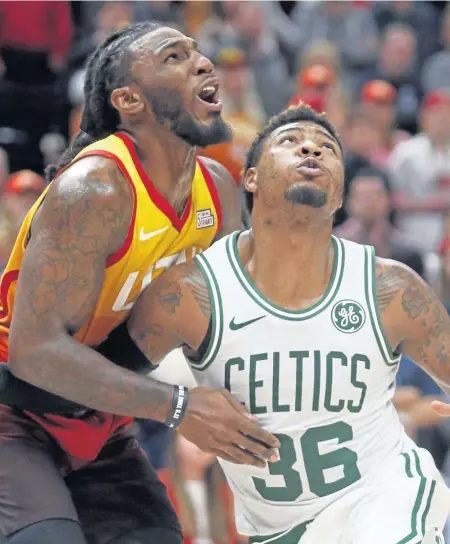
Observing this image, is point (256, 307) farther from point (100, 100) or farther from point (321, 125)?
point (100, 100)

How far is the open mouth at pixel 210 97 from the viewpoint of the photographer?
3938 mm

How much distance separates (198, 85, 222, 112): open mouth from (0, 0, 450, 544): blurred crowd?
2.37m

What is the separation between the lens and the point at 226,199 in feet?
13.9

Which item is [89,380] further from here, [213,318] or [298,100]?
[298,100]

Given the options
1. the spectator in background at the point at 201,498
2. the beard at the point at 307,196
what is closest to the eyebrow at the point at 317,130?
the beard at the point at 307,196

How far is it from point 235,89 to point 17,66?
1.62 m

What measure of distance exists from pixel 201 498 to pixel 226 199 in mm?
2101

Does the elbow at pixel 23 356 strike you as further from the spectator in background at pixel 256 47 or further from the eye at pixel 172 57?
the spectator in background at pixel 256 47

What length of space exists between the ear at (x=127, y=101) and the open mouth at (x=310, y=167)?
613mm

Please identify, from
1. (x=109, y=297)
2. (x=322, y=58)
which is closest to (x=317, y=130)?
(x=109, y=297)

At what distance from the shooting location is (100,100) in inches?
160

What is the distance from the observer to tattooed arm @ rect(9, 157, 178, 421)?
3.54 metres

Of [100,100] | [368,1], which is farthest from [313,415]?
[368,1]

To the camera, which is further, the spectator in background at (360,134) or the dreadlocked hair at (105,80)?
the spectator in background at (360,134)
